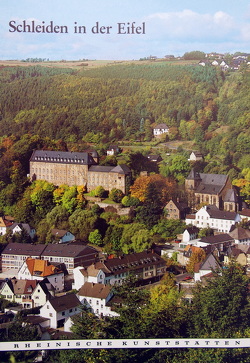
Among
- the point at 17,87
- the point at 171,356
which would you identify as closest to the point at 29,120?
the point at 17,87

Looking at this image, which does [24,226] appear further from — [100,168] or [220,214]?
[220,214]

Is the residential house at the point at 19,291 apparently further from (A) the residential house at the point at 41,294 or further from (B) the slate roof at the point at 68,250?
(B) the slate roof at the point at 68,250

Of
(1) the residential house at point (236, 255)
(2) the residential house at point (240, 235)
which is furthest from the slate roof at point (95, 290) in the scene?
(2) the residential house at point (240, 235)

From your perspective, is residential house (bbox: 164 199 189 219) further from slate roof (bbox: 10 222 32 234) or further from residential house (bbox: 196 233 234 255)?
slate roof (bbox: 10 222 32 234)

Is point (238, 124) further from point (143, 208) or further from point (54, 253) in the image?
point (54, 253)

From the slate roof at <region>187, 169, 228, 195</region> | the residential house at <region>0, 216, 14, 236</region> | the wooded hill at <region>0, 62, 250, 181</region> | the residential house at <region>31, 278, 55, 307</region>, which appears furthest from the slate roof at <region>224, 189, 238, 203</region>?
the residential house at <region>0, 216, 14, 236</region>
